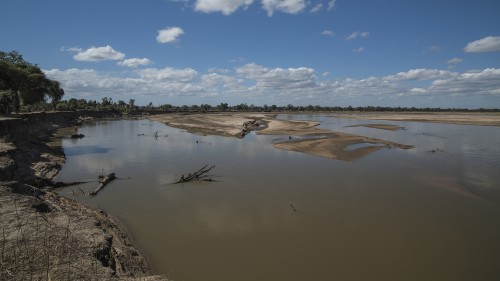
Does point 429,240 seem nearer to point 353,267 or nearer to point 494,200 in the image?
point 353,267

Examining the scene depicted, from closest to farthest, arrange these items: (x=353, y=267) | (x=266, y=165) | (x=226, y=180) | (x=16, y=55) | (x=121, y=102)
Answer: (x=353, y=267), (x=226, y=180), (x=266, y=165), (x=16, y=55), (x=121, y=102)

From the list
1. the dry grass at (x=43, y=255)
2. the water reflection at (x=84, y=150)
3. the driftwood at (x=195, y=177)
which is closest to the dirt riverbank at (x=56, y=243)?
the dry grass at (x=43, y=255)

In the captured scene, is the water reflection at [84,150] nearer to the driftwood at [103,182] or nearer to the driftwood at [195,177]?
the driftwood at [103,182]

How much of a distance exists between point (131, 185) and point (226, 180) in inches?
217

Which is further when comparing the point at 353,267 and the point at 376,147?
the point at 376,147

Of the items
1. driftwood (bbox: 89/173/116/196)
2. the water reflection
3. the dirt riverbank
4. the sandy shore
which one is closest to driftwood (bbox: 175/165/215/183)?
driftwood (bbox: 89/173/116/196)

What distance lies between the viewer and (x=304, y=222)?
13.5 m

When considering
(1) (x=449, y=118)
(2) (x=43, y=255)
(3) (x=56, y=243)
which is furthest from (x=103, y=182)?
(1) (x=449, y=118)

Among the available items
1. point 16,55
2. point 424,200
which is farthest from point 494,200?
point 16,55

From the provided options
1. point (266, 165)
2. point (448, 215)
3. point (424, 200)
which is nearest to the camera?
point (448, 215)

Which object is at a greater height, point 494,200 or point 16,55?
point 16,55

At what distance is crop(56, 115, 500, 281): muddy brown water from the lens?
10.2 meters

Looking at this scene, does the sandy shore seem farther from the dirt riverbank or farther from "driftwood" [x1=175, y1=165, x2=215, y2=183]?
the dirt riverbank

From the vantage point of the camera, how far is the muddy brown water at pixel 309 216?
1016cm
